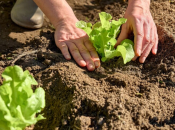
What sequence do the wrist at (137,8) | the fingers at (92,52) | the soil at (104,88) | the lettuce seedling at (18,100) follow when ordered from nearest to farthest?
1. the lettuce seedling at (18,100)
2. the soil at (104,88)
3. the fingers at (92,52)
4. the wrist at (137,8)

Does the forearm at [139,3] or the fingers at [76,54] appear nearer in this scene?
the fingers at [76,54]

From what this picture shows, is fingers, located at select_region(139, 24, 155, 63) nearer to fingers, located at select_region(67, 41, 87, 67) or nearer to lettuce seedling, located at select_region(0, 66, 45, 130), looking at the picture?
fingers, located at select_region(67, 41, 87, 67)

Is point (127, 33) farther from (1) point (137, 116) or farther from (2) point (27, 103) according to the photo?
(2) point (27, 103)

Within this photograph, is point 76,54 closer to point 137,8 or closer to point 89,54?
point 89,54

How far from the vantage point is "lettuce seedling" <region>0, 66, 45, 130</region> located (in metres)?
1.38

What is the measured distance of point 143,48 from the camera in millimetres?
2064

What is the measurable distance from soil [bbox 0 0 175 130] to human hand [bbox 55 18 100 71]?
6 centimetres

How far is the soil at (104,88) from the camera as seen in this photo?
1.59 meters

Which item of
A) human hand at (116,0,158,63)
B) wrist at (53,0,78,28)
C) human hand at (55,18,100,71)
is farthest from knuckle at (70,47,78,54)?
human hand at (116,0,158,63)

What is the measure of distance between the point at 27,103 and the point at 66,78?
0.44 metres

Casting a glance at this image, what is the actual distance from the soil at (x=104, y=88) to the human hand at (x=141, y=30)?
0.38 feet

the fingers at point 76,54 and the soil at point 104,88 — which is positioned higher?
the fingers at point 76,54

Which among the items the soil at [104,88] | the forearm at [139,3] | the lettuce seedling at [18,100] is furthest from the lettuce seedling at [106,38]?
the lettuce seedling at [18,100]

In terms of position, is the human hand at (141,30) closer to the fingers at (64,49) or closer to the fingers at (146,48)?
the fingers at (146,48)
